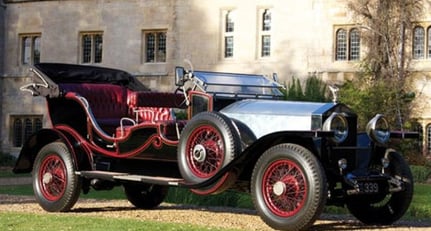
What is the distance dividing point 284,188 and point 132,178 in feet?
7.70

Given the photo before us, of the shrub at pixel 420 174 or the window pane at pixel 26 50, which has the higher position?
the window pane at pixel 26 50

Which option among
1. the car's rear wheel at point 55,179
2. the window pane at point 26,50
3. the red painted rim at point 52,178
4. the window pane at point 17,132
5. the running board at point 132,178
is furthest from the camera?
the window pane at point 26,50

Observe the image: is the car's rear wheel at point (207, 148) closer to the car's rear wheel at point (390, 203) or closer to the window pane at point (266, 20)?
the car's rear wheel at point (390, 203)

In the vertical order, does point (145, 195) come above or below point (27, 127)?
below

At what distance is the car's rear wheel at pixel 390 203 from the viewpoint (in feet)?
31.9

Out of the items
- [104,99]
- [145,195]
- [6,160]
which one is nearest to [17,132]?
[6,160]

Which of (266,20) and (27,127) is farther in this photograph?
(27,127)

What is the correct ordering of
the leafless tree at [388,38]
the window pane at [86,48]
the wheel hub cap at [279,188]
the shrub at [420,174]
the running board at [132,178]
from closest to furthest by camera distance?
the wheel hub cap at [279,188]
the running board at [132,178]
the shrub at [420,174]
the leafless tree at [388,38]
the window pane at [86,48]

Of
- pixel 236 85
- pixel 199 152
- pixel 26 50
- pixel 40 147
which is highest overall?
pixel 26 50

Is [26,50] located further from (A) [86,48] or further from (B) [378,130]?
(B) [378,130]

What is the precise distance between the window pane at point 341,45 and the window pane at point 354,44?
189 mm

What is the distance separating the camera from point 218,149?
942 cm

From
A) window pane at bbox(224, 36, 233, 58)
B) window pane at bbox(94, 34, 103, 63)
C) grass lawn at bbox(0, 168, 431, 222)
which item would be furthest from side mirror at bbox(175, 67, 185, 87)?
window pane at bbox(94, 34, 103, 63)

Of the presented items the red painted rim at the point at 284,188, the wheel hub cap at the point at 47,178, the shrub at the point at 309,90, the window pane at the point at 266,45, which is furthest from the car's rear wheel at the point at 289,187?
the window pane at the point at 266,45
